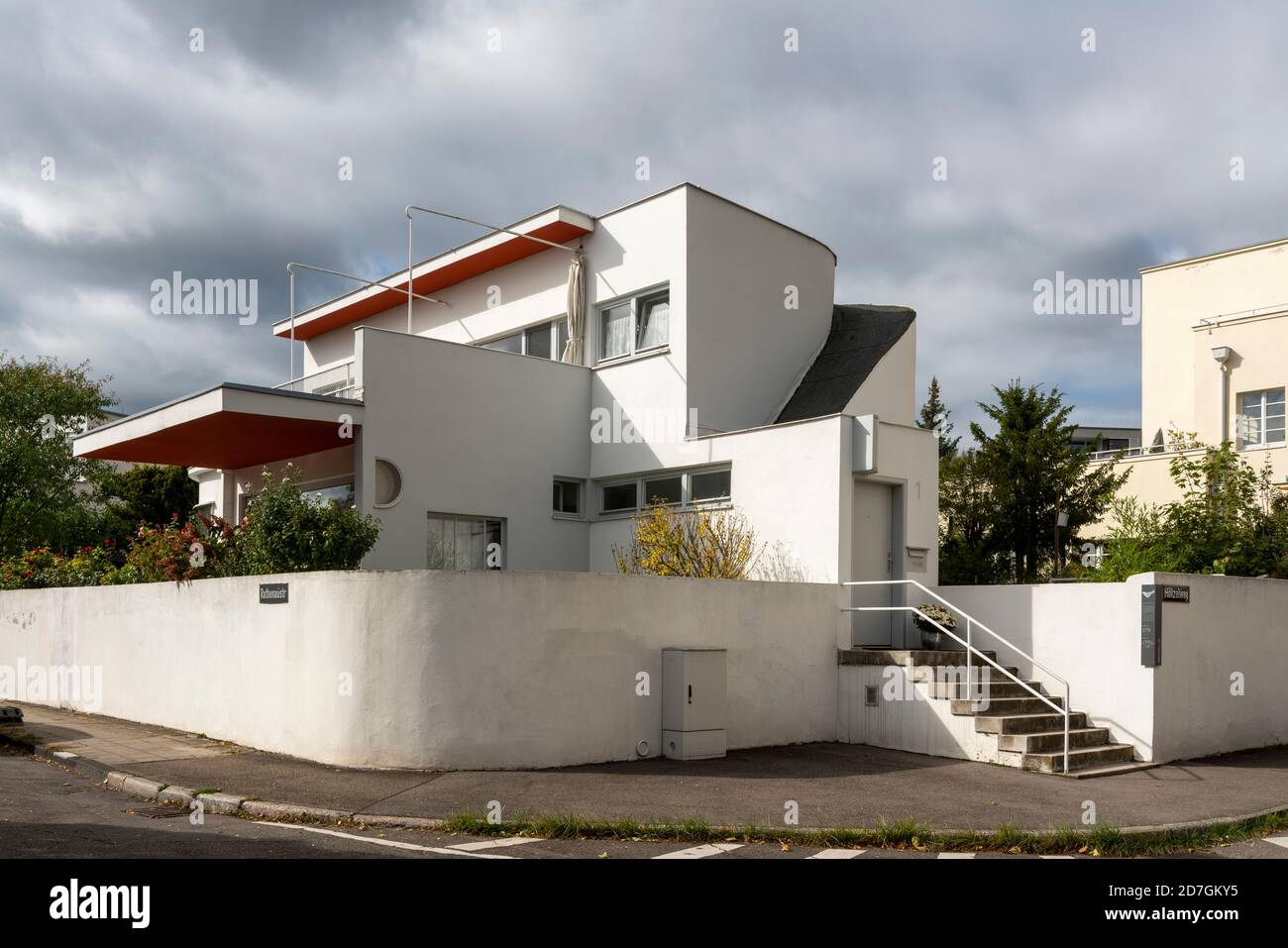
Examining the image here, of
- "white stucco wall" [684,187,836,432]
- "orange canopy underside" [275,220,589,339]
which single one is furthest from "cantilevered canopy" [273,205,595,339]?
"white stucco wall" [684,187,836,432]

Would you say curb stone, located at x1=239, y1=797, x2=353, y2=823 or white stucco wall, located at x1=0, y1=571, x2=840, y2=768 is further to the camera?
white stucco wall, located at x1=0, y1=571, x2=840, y2=768

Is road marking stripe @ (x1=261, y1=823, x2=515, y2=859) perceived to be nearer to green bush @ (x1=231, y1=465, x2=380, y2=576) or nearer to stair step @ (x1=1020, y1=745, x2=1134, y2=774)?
green bush @ (x1=231, y1=465, x2=380, y2=576)

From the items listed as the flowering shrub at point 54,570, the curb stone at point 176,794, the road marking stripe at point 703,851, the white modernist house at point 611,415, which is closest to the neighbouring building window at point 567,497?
the white modernist house at point 611,415

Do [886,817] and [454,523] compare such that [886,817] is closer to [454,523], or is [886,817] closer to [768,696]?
[768,696]

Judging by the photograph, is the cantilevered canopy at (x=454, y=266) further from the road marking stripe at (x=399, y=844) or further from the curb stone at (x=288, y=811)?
the road marking stripe at (x=399, y=844)

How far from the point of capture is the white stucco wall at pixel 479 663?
11633 millimetres

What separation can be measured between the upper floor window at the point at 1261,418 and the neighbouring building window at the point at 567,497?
19149 mm

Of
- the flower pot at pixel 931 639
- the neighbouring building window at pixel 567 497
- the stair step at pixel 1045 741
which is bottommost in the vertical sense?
the stair step at pixel 1045 741

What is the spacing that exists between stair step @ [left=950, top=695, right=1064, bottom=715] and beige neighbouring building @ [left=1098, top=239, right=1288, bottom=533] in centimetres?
1484

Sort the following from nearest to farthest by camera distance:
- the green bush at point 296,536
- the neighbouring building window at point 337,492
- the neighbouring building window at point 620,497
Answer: the green bush at point 296,536 → the neighbouring building window at point 337,492 → the neighbouring building window at point 620,497

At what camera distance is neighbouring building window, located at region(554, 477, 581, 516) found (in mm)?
20094

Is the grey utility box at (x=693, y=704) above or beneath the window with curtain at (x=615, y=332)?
beneath

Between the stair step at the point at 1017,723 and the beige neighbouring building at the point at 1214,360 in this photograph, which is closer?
the stair step at the point at 1017,723
